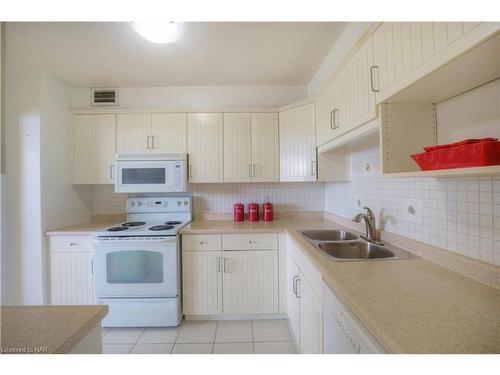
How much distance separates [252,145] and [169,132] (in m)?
0.90

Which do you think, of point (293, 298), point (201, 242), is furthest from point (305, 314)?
point (201, 242)

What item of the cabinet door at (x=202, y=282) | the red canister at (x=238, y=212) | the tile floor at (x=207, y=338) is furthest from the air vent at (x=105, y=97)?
the tile floor at (x=207, y=338)

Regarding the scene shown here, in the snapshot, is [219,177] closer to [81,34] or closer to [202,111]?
[202,111]

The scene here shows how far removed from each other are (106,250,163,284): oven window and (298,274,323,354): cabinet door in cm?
126

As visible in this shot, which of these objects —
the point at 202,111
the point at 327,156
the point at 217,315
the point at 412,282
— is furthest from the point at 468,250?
the point at 202,111

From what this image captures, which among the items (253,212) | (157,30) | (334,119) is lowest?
(253,212)

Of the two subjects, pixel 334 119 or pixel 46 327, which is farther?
pixel 334 119

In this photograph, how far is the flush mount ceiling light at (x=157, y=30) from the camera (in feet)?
4.62

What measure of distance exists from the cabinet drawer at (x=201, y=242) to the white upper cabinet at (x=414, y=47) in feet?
5.46

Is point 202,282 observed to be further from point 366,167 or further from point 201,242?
point 366,167

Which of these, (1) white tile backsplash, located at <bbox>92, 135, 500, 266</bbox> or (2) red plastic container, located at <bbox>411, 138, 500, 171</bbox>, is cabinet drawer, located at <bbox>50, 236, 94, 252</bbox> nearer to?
(1) white tile backsplash, located at <bbox>92, 135, 500, 266</bbox>

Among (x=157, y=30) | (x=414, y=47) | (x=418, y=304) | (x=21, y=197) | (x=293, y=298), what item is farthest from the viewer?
(x=21, y=197)

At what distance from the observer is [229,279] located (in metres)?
2.13

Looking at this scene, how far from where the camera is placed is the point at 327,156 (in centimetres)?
222
